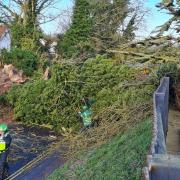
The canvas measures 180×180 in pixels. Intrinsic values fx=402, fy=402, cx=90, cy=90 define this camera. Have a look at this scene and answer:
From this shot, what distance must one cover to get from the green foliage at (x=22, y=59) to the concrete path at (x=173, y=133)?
13.6 metres

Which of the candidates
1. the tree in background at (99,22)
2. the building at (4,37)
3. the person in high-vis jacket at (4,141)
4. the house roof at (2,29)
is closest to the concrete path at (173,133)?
the person in high-vis jacket at (4,141)

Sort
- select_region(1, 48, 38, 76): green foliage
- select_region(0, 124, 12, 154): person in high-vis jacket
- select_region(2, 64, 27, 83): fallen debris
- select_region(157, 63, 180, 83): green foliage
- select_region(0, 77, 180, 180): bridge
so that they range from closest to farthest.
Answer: select_region(0, 77, 180, 180): bridge
select_region(0, 124, 12, 154): person in high-vis jacket
select_region(157, 63, 180, 83): green foliage
select_region(2, 64, 27, 83): fallen debris
select_region(1, 48, 38, 76): green foliage

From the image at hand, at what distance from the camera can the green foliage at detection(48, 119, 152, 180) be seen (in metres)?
5.84

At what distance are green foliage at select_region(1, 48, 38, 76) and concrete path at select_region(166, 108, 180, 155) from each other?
13.6 metres

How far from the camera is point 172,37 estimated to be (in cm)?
999

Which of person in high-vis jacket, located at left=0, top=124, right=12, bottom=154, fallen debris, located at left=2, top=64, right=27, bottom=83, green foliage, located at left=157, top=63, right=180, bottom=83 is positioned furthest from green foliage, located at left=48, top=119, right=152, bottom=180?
fallen debris, located at left=2, top=64, right=27, bottom=83

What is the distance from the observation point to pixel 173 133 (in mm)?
7625

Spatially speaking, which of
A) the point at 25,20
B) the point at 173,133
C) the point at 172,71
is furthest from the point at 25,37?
the point at 173,133

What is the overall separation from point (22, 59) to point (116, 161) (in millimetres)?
16709

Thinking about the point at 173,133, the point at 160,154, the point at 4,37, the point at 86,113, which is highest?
the point at 4,37

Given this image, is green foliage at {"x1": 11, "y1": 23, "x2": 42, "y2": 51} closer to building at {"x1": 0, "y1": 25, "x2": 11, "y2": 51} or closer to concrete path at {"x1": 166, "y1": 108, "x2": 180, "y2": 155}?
building at {"x1": 0, "y1": 25, "x2": 11, "y2": 51}

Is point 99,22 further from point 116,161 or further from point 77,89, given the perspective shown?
point 116,161

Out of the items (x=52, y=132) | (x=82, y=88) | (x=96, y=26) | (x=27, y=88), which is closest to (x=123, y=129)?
(x=82, y=88)

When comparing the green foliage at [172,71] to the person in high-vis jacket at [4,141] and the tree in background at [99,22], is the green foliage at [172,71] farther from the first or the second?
the tree in background at [99,22]
